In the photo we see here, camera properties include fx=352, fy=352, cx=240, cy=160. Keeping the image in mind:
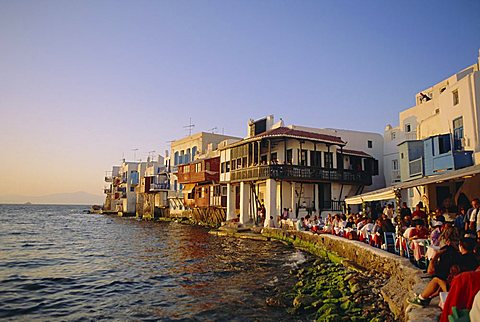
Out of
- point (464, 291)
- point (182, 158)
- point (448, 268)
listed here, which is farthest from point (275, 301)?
point (182, 158)

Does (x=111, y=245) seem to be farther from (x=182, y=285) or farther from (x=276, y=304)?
(x=276, y=304)

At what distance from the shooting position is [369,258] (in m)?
13.1

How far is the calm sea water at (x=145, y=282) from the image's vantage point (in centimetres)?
1048

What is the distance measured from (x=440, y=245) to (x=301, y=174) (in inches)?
796

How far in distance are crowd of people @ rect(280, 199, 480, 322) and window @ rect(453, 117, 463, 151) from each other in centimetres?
327

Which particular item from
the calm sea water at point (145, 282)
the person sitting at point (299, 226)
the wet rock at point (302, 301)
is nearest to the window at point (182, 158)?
the calm sea water at point (145, 282)

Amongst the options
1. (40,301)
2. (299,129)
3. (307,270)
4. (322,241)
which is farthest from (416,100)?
(40,301)

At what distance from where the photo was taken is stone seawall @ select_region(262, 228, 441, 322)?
6.17 metres

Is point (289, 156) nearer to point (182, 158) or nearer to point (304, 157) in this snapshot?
point (304, 157)

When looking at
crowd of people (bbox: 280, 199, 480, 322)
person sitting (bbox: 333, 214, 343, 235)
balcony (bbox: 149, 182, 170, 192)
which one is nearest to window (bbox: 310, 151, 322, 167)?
crowd of people (bbox: 280, 199, 480, 322)

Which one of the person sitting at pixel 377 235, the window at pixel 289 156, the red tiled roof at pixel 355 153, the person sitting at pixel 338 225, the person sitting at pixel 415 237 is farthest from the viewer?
the red tiled roof at pixel 355 153

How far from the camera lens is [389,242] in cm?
1280

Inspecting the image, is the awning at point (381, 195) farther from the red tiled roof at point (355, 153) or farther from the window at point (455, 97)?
the red tiled roof at point (355, 153)

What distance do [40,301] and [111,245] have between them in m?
15.5
